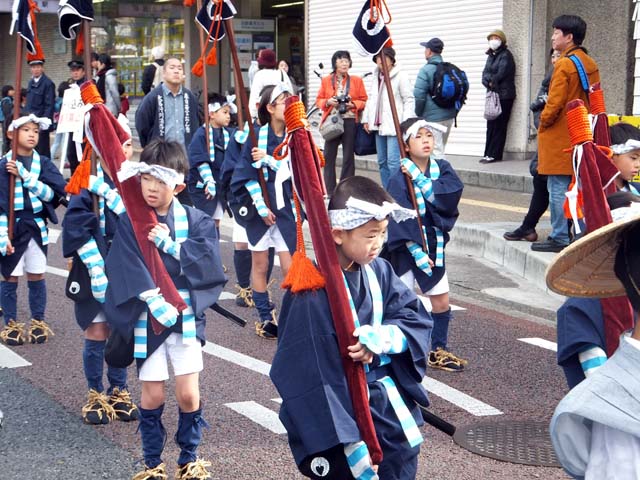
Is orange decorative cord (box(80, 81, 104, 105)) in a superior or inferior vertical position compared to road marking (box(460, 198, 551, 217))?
superior

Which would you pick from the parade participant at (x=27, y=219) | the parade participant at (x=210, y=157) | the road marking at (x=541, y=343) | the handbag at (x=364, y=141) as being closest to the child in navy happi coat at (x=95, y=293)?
the parade participant at (x=27, y=219)

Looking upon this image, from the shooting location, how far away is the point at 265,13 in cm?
2458

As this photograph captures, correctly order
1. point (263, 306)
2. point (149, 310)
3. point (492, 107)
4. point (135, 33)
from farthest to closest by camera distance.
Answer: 1. point (135, 33)
2. point (492, 107)
3. point (263, 306)
4. point (149, 310)

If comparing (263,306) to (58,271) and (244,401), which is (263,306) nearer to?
(244,401)

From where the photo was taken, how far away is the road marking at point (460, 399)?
19.1 feet

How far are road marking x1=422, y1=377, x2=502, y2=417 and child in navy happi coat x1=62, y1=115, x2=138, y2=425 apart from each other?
1751 mm

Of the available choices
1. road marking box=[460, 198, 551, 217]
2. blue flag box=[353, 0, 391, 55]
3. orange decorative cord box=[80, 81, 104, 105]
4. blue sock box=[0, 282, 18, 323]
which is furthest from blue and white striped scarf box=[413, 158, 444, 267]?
road marking box=[460, 198, 551, 217]

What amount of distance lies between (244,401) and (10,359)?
186 centimetres

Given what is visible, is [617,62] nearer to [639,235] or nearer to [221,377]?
[221,377]

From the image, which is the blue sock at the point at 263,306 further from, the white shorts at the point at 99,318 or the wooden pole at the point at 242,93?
the white shorts at the point at 99,318

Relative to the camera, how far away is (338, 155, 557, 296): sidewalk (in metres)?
9.49

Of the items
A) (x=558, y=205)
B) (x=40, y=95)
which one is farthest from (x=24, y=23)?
(x=40, y=95)

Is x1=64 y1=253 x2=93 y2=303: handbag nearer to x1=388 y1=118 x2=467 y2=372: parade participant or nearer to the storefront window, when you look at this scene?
x1=388 y1=118 x2=467 y2=372: parade participant

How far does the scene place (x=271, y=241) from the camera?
25.6ft
